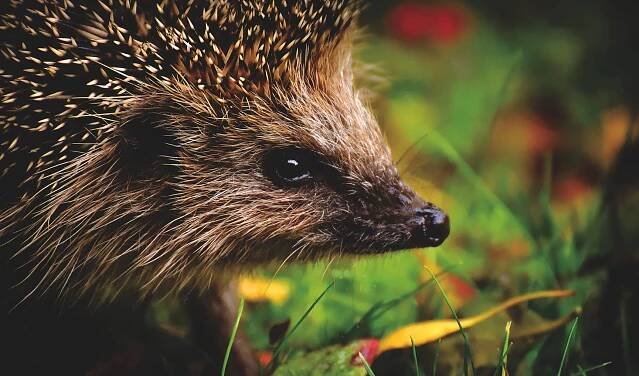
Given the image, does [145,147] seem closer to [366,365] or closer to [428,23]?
[366,365]

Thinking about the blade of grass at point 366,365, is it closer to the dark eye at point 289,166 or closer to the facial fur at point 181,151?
the facial fur at point 181,151

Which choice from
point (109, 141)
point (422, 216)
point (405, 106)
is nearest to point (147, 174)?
point (109, 141)

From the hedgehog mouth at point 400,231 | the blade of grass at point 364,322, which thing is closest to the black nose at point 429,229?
the hedgehog mouth at point 400,231

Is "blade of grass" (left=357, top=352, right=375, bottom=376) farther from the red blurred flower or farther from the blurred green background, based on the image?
the red blurred flower

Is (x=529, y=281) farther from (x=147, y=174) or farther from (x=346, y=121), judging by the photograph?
(x=147, y=174)

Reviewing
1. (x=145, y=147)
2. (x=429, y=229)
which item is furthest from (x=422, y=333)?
(x=145, y=147)

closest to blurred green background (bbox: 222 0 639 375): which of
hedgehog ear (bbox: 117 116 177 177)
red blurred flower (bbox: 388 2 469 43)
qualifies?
red blurred flower (bbox: 388 2 469 43)
